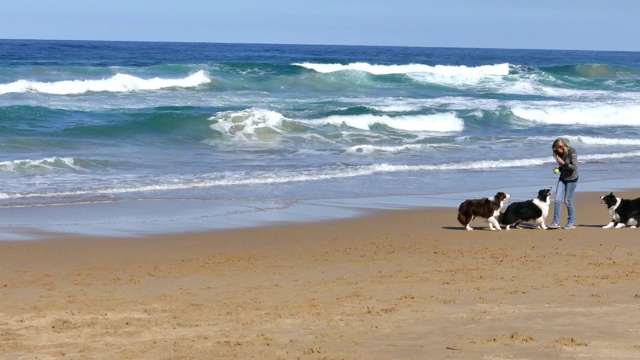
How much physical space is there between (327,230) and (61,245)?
10.8ft

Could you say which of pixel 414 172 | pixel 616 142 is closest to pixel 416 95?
pixel 616 142

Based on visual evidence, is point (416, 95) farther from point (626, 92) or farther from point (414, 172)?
point (414, 172)

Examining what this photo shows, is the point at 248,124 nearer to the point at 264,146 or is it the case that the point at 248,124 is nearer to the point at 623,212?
the point at 264,146

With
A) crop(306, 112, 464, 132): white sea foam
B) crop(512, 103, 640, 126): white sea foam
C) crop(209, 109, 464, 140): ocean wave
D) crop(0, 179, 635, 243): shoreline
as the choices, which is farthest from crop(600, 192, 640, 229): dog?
crop(512, 103, 640, 126): white sea foam

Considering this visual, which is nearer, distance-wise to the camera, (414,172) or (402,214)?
(402,214)

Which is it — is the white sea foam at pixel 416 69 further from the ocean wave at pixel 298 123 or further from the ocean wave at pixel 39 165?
the ocean wave at pixel 39 165

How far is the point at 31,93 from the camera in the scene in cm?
3591

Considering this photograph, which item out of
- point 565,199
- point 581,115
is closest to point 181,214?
point 565,199

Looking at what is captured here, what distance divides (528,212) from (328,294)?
4.71m

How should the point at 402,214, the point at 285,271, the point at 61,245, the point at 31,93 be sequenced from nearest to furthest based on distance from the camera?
Answer: the point at 285,271
the point at 61,245
the point at 402,214
the point at 31,93

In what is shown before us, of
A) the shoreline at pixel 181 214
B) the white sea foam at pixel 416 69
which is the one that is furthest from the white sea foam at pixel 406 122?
the white sea foam at pixel 416 69

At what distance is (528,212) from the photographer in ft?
40.4

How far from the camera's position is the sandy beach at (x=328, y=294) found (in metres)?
6.73

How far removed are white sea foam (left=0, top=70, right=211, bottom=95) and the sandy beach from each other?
2765cm
